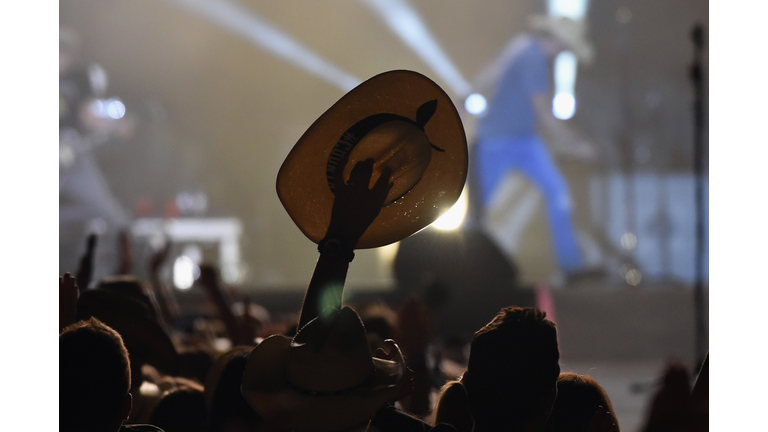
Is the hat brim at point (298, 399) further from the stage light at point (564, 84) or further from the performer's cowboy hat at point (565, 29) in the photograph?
the performer's cowboy hat at point (565, 29)

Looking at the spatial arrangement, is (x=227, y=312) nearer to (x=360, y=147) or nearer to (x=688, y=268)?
(x=360, y=147)

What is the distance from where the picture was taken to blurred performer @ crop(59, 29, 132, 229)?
613 centimetres

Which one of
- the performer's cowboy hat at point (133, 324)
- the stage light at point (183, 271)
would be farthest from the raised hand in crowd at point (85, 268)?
the stage light at point (183, 271)

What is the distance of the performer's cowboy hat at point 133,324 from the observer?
0.97m

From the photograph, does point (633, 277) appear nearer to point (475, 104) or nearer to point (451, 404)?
point (475, 104)

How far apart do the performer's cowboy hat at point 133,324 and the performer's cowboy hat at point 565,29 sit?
6518 millimetres

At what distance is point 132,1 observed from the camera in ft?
24.3

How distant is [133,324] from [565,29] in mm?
6717

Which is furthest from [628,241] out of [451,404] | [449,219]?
[451,404]

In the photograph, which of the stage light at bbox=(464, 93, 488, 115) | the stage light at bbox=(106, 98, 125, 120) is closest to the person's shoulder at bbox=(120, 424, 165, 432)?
the stage light at bbox=(464, 93, 488, 115)

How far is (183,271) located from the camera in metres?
6.52

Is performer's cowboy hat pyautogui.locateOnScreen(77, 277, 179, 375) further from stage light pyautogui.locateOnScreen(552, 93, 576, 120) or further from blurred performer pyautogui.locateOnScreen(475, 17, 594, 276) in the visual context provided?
stage light pyautogui.locateOnScreen(552, 93, 576, 120)

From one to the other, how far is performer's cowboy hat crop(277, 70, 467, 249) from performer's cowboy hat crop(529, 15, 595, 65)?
660 cm
